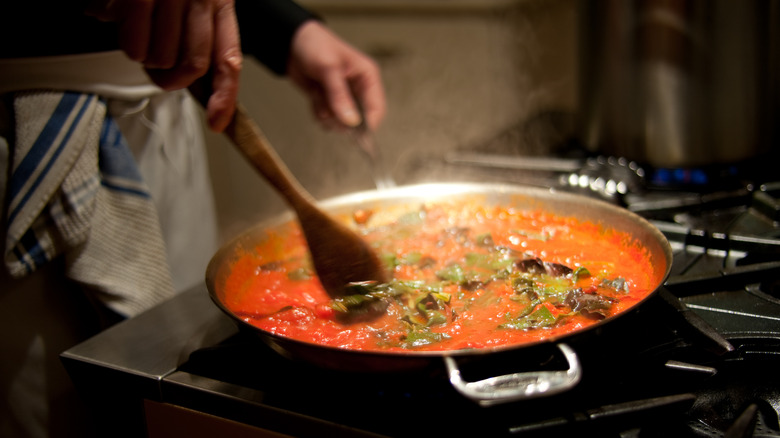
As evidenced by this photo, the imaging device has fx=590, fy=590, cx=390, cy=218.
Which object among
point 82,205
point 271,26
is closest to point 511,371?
point 82,205

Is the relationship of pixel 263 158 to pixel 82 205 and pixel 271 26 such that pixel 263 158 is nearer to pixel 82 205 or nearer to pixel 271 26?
pixel 82 205

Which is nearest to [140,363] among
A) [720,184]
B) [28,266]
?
[28,266]

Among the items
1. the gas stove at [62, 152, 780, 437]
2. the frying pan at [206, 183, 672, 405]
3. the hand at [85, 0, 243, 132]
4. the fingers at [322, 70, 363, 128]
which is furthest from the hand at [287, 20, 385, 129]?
the gas stove at [62, 152, 780, 437]

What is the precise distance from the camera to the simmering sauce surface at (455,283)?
2.66 feet

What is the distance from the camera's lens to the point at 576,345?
61 cm

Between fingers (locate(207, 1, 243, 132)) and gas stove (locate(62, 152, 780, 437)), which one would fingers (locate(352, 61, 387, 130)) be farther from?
gas stove (locate(62, 152, 780, 437))

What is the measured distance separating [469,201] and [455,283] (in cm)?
34

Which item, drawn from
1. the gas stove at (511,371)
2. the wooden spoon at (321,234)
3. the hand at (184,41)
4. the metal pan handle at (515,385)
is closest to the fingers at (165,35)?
the hand at (184,41)

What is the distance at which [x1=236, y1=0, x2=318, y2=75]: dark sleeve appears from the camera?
135 centimetres

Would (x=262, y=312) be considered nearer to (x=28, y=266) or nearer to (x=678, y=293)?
(x=28, y=266)

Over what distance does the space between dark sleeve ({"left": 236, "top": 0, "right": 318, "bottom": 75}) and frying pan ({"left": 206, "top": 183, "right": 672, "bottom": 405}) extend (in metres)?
0.41

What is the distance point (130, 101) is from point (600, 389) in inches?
40.8

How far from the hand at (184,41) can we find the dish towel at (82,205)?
25 centimetres

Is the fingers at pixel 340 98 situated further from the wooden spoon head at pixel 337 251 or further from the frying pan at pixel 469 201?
the wooden spoon head at pixel 337 251
